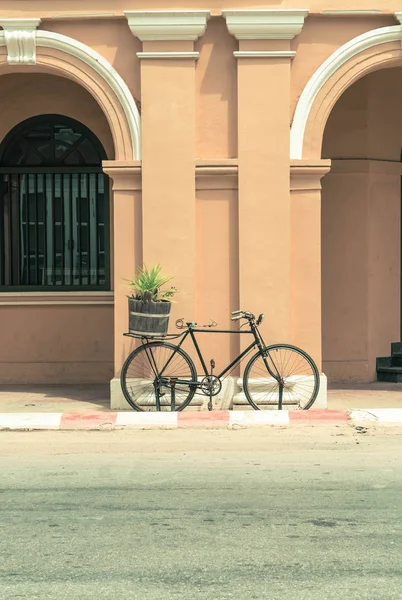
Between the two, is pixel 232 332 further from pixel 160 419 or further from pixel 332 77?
pixel 332 77

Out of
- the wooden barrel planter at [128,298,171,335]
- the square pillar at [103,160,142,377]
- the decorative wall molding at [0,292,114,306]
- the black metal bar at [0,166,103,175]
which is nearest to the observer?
the wooden barrel planter at [128,298,171,335]

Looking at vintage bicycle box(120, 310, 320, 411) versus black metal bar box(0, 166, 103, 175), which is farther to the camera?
black metal bar box(0, 166, 103, 175)

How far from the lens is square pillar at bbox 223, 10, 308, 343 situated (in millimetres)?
10156

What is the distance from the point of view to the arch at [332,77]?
33.4 ft

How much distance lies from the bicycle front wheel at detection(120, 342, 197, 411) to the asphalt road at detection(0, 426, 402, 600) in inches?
51.2

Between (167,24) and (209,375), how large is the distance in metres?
3.62

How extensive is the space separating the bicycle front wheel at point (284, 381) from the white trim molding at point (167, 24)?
3387 millimetres

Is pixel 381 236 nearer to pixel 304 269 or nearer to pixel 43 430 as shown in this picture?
pixel 304 269

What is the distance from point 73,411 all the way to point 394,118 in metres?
5.68

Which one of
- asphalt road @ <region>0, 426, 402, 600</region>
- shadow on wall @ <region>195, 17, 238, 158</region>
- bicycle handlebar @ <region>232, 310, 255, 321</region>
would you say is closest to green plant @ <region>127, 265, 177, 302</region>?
bicycle handlebar @ <region>232, 310, 255, 321</region>

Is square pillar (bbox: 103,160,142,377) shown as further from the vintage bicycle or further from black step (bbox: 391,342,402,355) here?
black step (bbox: 391,342,402,355)

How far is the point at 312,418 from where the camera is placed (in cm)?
944

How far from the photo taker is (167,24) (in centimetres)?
1013

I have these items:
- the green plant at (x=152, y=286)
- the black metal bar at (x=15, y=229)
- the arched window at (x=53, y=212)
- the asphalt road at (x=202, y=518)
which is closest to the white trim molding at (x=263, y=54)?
the green plant at (x=152, y=286)
